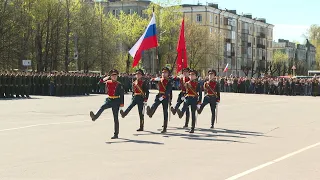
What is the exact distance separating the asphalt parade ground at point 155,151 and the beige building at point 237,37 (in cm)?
6930

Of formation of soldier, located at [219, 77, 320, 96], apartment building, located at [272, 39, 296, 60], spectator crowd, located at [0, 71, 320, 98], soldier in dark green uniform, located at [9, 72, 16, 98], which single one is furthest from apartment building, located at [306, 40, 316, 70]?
soldier in dark green uniform, located at [9, 72, 16, 98]

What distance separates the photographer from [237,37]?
378ft

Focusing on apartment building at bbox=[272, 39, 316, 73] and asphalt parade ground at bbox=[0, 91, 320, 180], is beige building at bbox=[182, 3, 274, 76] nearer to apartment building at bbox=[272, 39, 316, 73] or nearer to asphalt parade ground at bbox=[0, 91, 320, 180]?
apartment building at bbox=[272, 39, 316, 73]

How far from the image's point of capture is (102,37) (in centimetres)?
6119

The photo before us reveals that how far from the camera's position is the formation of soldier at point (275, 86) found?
54.6 metres

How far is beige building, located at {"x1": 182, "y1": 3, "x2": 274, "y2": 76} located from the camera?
99.2m

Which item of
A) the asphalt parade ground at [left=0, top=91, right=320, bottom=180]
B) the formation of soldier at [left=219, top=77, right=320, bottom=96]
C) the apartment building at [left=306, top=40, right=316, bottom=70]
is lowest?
the asphalt parade ground at [left=0, top=91, right=320, bottom=180]

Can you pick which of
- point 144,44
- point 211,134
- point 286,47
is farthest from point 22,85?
point 286,47

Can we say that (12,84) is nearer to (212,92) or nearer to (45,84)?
(45,84)

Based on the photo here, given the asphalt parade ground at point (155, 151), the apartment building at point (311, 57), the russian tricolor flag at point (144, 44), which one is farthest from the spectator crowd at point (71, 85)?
the apartment building at point (311, 57)

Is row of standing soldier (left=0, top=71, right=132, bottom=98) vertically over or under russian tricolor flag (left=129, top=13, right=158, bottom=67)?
under

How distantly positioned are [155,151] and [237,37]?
105 m

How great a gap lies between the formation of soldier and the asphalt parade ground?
35.8 meters

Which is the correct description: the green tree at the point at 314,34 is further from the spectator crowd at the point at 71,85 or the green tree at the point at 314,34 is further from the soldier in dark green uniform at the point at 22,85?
the soldier in dark green uniform at the point at 22,85
